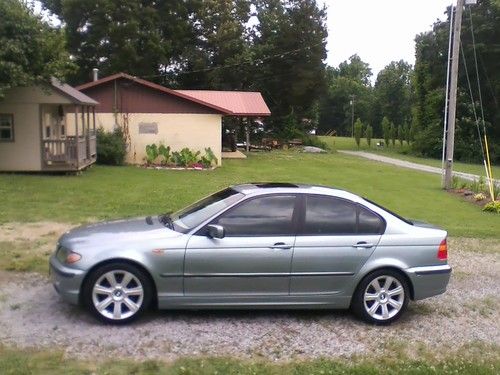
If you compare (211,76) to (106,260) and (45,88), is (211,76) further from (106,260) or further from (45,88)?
(106,260)

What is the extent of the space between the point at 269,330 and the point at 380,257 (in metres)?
1.40

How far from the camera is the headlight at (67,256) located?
567 cm

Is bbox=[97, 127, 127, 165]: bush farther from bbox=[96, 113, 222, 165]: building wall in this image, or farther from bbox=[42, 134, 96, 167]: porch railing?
bbox=[42, 134, 96, 167]: porch railing

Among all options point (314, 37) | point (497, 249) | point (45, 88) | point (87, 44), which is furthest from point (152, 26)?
point (497, 249)

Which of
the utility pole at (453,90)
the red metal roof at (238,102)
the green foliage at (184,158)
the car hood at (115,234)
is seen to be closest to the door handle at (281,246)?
the car hood at (115,234)

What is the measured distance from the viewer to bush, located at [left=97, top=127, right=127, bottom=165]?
2595 centimetres

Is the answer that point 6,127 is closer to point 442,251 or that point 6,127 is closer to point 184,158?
point 184,158

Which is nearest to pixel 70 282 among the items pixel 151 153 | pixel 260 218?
pixel 260 218

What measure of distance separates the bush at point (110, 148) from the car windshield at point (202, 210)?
19.9 meters

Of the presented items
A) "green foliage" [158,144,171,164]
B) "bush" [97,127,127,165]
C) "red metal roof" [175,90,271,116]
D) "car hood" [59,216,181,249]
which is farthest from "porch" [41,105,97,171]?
"car hood" [59,216,181,249]

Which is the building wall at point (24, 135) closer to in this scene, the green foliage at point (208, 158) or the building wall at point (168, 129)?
the building wall at point (168, 129)

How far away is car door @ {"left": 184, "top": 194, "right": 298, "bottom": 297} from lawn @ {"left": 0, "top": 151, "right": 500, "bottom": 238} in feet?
21.1

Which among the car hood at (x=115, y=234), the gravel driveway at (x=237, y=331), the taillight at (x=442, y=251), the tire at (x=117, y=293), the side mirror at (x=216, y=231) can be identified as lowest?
the gravel driveway at (x=237, y=331)

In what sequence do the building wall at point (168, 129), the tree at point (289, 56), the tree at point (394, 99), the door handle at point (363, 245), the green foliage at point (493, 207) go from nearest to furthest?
the door handle at point (363, 245), the green foliage at point (493, 207), the building wall at point (168, 129), the tree at point (289, 56), the tree at point (394, 99)
